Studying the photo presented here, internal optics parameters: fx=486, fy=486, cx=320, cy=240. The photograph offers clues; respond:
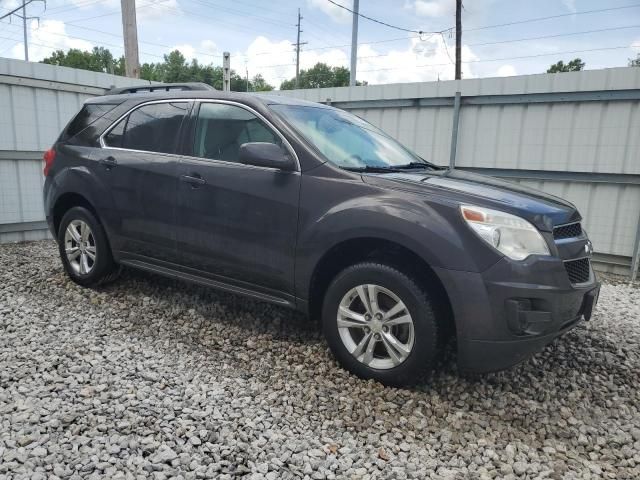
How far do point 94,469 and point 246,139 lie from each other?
7.44 ft

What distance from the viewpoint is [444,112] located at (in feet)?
24.3

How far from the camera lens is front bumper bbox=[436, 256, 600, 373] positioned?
257 cm

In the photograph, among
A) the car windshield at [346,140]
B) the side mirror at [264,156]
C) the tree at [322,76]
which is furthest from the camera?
the tree at [322,76]

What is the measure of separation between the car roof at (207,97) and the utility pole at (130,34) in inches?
191

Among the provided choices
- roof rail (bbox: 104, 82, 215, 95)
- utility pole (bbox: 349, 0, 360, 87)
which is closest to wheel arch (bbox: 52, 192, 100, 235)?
roof rail (bbox: 104, 82, 215, 95)

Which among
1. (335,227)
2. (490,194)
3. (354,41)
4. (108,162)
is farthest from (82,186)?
(354,41)

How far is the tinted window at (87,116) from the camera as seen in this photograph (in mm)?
4434

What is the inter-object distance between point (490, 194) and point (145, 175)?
2616 mm

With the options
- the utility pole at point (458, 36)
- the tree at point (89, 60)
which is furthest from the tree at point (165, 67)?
the utility pole at point (458, 36)

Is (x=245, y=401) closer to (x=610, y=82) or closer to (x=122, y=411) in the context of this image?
(x=122, y=411)

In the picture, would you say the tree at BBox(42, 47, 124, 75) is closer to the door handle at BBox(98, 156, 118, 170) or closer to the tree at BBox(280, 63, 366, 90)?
the tree at BBox(280, 63, 366, 90)

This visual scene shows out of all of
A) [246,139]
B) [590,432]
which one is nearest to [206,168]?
[246,139]

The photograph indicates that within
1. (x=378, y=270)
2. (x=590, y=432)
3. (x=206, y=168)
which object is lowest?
(x=590, y=432)

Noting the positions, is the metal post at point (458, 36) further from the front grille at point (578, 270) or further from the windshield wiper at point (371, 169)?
the front grille at point (578, 270)
